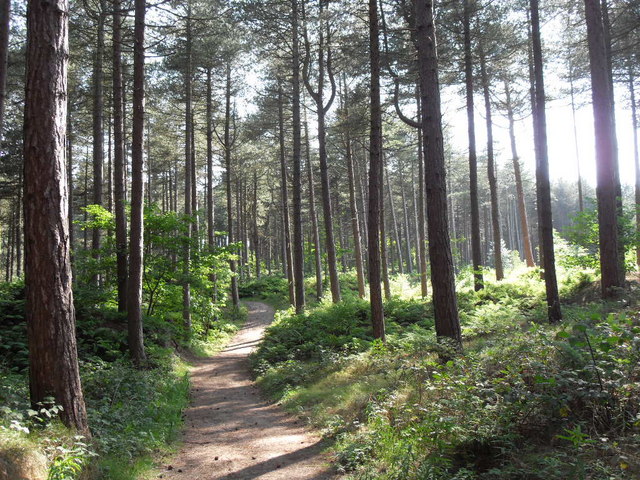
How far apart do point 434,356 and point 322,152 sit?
9.96 meters

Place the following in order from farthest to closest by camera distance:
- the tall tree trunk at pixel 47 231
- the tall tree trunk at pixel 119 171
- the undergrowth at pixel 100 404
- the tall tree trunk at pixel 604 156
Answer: the tall tree trunk at pixel 119 171 < the tall tree trunk at pixel 604 156 < the tall tree trunk at pixel 47 231 < the undergrowth at pixel 100 404

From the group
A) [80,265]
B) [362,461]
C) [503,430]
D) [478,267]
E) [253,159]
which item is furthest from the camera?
[253,159]

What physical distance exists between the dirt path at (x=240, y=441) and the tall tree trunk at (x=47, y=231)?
1.69m

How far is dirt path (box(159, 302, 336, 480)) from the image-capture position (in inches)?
206

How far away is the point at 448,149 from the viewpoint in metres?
33.5

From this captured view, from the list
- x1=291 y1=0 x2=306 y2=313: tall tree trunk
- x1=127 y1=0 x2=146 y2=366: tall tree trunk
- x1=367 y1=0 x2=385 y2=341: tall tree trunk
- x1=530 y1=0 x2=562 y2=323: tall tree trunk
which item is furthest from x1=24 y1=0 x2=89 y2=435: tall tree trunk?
x1=291 y1=0 x2=306 y2=313: tall tree trunk

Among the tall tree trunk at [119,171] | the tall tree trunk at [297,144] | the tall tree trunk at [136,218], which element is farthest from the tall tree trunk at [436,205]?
the tall tree trunk at [297,144]

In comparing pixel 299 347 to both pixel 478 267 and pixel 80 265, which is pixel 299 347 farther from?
pixel 478 267

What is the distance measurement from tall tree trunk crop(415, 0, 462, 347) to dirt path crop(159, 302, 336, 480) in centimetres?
298

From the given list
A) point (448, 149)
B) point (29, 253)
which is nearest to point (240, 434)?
point (29, 253)

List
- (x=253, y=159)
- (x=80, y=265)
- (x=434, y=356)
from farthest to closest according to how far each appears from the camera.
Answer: (x=253, y=159) → (x=80, y=265) → (x=434, y=356)

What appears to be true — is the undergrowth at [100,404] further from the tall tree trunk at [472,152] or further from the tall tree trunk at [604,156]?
the tall tree trunk at [472,152]

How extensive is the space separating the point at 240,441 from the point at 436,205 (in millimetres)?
4890

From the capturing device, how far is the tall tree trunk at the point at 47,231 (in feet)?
14.9
